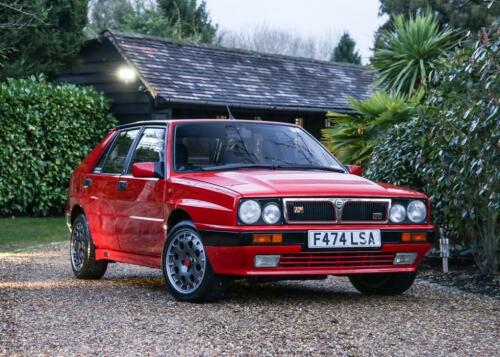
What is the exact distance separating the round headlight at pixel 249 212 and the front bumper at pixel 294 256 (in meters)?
0.13

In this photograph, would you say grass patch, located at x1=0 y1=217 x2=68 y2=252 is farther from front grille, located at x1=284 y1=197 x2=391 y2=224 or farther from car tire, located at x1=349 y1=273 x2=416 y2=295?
front grille, located at x1=284 y1=197 x2=391 y2=224

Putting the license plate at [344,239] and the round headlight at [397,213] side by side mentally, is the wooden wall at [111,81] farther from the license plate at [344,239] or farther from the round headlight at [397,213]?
the license plate at [344,239]

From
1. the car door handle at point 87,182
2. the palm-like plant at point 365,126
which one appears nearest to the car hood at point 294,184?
the car door handle at point 87,182

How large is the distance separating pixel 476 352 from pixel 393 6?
43563 millimetres

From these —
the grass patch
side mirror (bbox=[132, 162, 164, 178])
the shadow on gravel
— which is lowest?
the grass patch

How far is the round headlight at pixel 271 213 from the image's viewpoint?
7.73 metres

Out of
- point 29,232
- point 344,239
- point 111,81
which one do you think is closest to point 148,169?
point 344,239

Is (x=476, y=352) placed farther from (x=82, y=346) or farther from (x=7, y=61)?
(x=7, y=61)

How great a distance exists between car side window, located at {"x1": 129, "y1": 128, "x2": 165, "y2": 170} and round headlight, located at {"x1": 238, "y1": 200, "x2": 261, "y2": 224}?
1.53m

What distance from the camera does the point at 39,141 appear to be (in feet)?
67.4

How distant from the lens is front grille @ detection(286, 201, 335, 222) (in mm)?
7785

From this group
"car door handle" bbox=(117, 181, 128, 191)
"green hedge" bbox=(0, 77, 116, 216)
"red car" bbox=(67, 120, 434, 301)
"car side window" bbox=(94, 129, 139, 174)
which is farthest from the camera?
"green hedge" bbox=(0, 77, 116, 216)

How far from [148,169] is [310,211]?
167 centimetres

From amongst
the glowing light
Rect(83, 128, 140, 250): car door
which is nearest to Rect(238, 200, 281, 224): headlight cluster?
Rect(83, 128, 140, 250): car door
